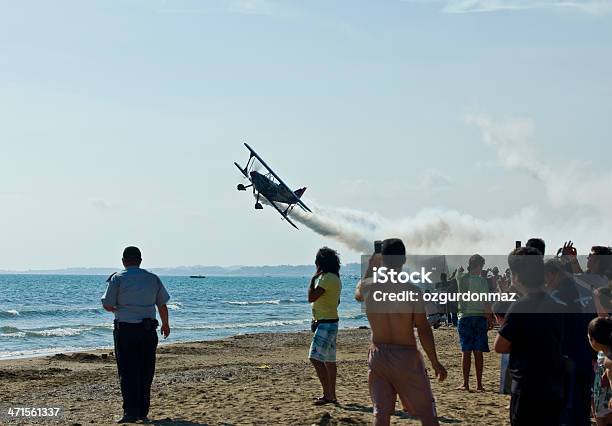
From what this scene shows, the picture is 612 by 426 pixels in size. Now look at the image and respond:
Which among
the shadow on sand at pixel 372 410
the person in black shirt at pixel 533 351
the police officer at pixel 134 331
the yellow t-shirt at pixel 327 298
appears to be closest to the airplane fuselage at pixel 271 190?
the shadow on sand at pixel 372 410

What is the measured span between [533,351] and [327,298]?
4.13m

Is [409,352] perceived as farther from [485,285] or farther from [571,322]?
[485,285]

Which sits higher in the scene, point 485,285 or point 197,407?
point 485,285

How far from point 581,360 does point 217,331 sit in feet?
101

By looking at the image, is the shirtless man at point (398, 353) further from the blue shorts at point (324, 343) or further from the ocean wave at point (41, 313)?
the ocean wave at point (41, 313)

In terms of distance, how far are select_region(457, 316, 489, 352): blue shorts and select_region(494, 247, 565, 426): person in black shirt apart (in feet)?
17.3

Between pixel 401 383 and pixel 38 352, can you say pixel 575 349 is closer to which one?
pixel 401 383

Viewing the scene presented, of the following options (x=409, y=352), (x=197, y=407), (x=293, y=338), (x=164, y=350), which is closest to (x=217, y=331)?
(x=293, y=338)

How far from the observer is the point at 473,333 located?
11508mm

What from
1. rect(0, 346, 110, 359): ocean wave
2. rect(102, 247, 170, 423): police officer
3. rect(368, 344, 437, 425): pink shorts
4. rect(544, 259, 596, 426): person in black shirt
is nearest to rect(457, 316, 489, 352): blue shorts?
rect(102, 247, 170, 423): police officer

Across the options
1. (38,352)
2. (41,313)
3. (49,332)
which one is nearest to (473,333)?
(38,352)

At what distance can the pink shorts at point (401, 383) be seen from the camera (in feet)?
23.0

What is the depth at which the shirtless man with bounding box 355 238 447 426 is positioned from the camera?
700 centimetres

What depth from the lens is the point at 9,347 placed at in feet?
98.1
